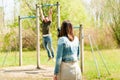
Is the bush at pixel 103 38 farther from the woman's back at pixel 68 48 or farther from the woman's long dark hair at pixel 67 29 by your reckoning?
the woman's long dark hair at pixel 67 29

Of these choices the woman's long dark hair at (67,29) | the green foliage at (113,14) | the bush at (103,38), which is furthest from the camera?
the green foliage at (113,14)

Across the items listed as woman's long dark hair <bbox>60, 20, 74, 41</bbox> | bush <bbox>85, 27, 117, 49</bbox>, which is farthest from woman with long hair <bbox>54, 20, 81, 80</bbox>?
bush <bbox>85, 27, 117, 49</bbox>

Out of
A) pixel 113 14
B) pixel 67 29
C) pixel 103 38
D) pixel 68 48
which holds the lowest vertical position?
pixel 103 38

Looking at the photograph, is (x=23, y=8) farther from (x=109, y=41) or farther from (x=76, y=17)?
(x=109, y=41)

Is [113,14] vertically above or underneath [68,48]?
above

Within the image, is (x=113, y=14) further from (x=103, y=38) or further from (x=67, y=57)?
(x=67, y=57)

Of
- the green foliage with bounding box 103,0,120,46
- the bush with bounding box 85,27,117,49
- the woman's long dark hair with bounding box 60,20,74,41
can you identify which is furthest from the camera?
the green foliage with bounding box 103,0,120,46

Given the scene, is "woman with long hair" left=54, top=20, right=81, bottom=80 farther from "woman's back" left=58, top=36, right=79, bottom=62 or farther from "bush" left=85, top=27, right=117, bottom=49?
"bush" left=85, top=27, right=117, bottom=49

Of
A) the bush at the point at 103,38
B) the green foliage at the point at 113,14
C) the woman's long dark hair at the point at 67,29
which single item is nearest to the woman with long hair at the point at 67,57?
the woman's long dark hair at the point at 67,29

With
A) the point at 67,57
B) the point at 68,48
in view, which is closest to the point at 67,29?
the point at 68,48

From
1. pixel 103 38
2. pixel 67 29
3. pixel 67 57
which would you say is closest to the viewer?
pixel 67 29

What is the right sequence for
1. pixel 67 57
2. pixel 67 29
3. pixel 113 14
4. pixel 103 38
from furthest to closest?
pixel 113 14 → pixel 103 38 → pixel 67 57 → pixel 67 29

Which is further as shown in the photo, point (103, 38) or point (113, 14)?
point (113, 14)

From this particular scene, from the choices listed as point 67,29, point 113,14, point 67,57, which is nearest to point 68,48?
point 67,57
